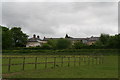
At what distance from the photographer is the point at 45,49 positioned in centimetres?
6206

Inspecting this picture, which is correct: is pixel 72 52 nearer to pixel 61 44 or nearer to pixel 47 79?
pixel 61 44

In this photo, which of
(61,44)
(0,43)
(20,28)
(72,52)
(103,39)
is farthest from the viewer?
(20,28)

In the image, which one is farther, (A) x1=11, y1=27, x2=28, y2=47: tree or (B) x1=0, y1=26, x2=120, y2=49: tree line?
(A) x1=11, y1=27, x2=28, y2=47: tree

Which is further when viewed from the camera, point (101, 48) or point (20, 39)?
point (20, 39)

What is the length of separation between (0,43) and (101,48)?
35981 millimetres

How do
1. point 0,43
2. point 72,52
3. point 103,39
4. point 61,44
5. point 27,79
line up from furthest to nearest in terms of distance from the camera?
point 103,39 < point 0,43 < point 72,52 < point 61,44 < point 27,79

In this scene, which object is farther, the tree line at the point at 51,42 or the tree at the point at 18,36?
the tree at the point at 18,36

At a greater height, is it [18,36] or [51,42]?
[18,36]

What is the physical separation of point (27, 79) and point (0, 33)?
70616 mm

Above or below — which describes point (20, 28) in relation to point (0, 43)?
above

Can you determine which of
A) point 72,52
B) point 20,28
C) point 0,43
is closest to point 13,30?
point 20,28

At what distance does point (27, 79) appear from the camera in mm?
10750

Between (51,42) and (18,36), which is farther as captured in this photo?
(18,36)

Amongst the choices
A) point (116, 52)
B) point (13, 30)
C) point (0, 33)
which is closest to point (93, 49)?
point (116, 52)
